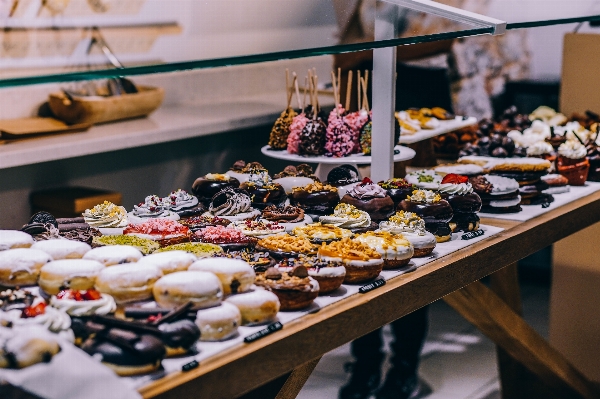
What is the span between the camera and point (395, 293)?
212 centimetres

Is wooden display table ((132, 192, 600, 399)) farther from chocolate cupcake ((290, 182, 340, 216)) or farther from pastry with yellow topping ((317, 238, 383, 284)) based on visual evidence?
chocolate cupcake ((290, 182, 340, 216))

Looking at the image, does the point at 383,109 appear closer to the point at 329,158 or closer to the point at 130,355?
the point at 329,158

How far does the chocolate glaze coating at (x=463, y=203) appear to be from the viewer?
8.55ft

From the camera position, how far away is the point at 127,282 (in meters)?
1.80

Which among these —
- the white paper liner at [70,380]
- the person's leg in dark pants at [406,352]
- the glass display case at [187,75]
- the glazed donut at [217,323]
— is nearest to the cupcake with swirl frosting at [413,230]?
the glass display case at [187,75]

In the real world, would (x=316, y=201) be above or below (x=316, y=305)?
above

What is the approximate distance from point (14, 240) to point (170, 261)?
0.44 meters

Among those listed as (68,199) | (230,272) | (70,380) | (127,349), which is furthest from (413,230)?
→ (68,199)

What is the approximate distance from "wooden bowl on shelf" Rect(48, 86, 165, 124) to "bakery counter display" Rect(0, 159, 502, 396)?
2169 millimetres

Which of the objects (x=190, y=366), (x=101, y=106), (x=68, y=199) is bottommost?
(x=68, y=199)

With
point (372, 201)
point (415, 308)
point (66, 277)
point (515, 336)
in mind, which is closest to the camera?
point (66, 277)

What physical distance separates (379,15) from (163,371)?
1.29m

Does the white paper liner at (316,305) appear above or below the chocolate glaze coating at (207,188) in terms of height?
below

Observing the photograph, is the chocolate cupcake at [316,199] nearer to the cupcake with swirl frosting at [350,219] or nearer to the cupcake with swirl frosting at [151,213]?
the cupcake with swirl frosting at [350,219]
